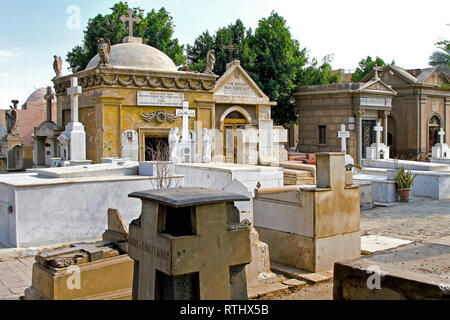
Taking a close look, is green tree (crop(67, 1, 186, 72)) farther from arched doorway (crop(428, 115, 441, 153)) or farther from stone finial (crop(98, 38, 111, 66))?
arched doorway (crop(428, 115, 441, 153))

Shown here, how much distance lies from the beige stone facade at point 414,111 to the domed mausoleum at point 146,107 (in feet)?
35.6

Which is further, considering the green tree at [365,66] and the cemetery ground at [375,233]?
the green tree at [365,66]

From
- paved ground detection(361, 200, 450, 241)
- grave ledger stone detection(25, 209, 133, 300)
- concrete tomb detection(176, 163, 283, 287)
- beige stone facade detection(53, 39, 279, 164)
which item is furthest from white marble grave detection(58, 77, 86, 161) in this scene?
grave ledger stone detection(25, 209, 133, 300)

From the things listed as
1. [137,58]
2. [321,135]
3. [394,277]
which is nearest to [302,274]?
[394,277]

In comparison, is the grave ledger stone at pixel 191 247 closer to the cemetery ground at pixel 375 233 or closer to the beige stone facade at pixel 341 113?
the cemetery ground at pixel 375 233

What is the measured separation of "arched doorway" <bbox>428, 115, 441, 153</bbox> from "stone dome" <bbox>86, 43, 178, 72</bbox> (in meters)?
15.5

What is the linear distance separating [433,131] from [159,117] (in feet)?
56.5

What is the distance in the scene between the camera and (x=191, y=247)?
368 centimetres

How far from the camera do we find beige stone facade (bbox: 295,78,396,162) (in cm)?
2328

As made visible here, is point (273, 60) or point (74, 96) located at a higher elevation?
point (273, 60)

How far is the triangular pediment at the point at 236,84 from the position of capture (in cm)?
2080

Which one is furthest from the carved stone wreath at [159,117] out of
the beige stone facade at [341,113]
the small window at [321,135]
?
the small window at [321,135]

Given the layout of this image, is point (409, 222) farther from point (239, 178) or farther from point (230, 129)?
point (230, 129)
